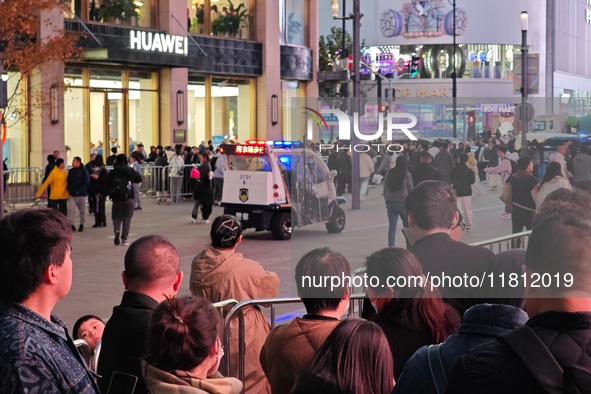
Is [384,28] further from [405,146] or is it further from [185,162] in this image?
[405,146]

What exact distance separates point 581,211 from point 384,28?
84963 millimetres

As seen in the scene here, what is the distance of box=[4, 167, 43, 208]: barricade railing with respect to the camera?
85.1 ft

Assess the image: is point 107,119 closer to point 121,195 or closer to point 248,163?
point 248,163

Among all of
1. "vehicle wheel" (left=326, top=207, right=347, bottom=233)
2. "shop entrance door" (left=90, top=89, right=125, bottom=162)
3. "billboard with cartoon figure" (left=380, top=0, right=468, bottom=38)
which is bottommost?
"vehicle wheel" (left=326, top=207, right=347, bottom=233)

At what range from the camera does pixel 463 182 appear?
480 centimetres

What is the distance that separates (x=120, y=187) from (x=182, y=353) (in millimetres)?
14959

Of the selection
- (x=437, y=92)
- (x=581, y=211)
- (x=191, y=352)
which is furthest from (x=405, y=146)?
(x=437, y=92)

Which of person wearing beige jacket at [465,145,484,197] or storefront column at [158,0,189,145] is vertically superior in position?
storefront column at [158,0,189,145]

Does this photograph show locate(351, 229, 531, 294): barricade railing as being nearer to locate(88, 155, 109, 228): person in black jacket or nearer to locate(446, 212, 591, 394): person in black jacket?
locate(446, 212, 591, 394): person in black jacket

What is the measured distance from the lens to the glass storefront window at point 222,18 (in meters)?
39.3

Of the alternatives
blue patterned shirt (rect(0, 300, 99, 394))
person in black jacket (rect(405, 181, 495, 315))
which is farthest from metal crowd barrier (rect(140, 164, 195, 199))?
blue patterned shirt (rect(0, 300, 99, 394))

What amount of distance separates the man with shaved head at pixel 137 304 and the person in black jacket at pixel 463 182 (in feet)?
4.67

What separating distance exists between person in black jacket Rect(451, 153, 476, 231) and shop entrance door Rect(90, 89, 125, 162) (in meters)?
30.6

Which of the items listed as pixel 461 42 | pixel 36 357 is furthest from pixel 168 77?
pixel 461 42
